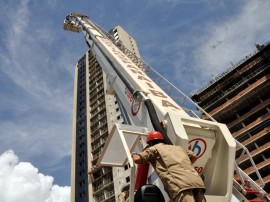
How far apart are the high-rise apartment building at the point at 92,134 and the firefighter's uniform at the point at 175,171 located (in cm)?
3339

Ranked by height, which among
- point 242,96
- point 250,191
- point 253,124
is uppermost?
point 242,96

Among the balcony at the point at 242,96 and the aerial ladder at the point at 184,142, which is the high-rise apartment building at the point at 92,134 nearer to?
the balcony at the point at 242,96

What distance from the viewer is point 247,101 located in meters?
54.5

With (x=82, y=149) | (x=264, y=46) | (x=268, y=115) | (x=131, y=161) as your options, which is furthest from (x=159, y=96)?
(x=264, y=46)

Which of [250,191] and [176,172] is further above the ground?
[250,191]

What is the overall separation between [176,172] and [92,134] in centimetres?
5179

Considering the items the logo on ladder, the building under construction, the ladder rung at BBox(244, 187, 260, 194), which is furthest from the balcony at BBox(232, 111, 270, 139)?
the logo on ladder

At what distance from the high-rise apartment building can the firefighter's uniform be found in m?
33.4

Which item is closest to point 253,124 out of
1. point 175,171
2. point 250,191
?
point 250,191

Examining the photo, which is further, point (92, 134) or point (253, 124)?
point (92, 134)

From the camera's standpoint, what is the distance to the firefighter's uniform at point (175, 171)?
4191 mm

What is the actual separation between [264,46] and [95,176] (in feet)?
120

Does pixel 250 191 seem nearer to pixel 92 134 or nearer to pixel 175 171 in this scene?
pixel 175 171

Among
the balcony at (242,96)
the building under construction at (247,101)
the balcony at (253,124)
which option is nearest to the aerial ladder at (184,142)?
the building under construction at (247,101)
